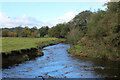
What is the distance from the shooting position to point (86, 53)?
2434 cm

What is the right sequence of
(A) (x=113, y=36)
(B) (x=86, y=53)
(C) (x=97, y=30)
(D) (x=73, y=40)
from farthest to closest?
(D) (x=73, y=40), (C) (x=97, y=30), (B) (x=86, y=53), (A) (x=113, y=36)

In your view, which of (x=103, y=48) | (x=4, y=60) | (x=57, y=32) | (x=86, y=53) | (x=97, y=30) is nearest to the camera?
(x=4, y=60)

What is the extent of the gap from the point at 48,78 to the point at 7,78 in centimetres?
375

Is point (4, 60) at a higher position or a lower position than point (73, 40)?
lower

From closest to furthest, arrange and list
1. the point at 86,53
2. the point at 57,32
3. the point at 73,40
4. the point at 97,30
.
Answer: the point at 86,53, the point at 97,30, the point at 73,40, the point at 57,32

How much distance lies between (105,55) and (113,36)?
3481mm

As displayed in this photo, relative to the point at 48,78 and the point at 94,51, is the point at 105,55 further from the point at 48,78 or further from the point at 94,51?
the point at 48,78

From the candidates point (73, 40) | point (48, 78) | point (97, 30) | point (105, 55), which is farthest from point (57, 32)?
point (48, 78)

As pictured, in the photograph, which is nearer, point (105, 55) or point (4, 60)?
point (4, 60)

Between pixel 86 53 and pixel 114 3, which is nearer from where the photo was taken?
pixel 114 3

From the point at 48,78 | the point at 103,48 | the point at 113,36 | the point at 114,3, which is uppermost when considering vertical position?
the point at 114,3

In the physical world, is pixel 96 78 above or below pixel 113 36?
below

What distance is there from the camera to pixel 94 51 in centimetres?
2367

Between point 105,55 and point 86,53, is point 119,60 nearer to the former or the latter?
point 105,55
